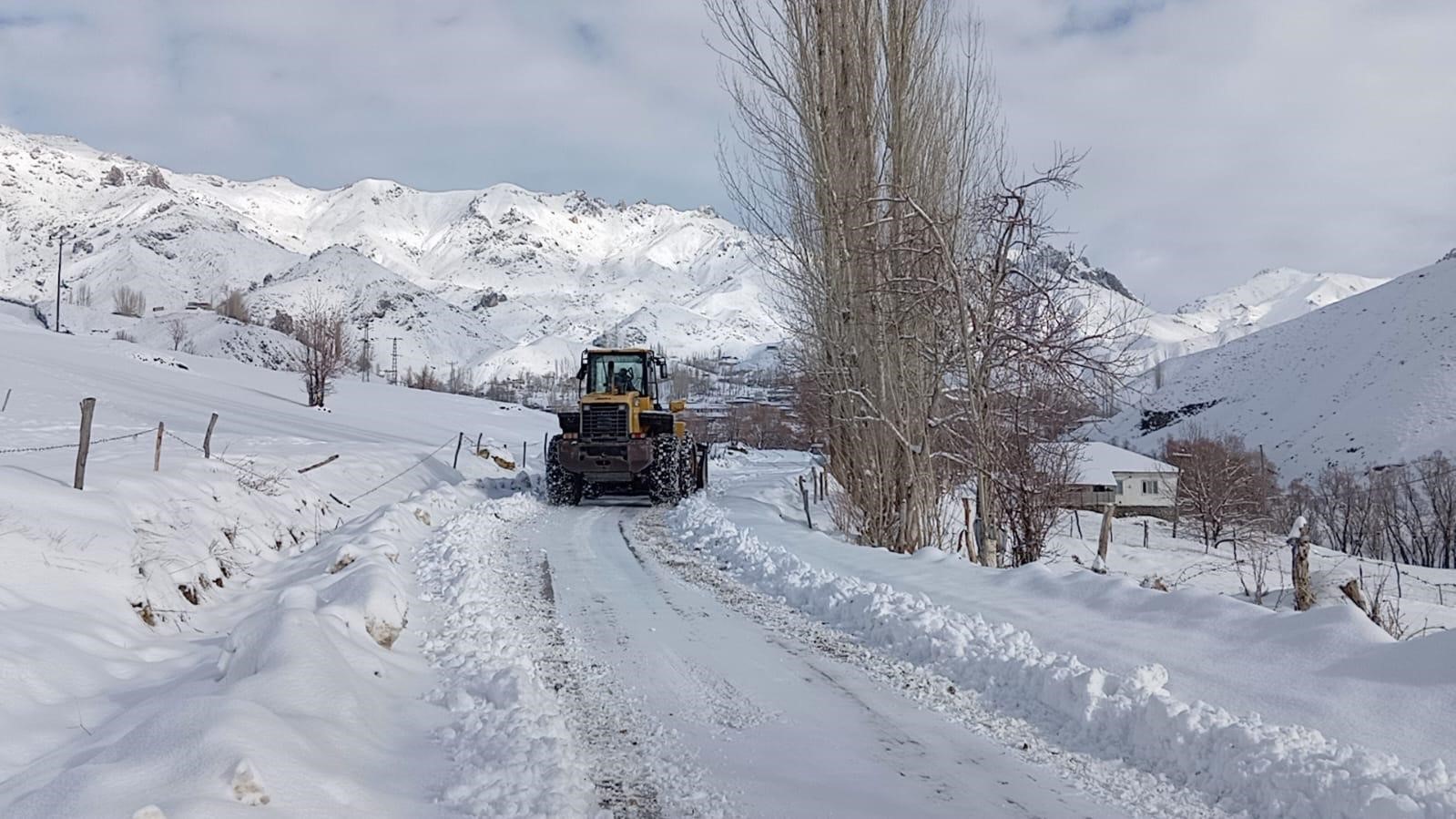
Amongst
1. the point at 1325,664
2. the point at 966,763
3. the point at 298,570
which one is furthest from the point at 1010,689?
the point at 298,570

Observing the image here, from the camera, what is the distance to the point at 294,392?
52656 mm

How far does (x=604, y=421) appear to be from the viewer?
2147cm

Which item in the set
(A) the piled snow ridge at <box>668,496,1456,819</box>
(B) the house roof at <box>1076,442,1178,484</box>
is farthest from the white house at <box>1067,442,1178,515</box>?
(A) the piled snow ridge at <box>668,496,1456,819</box>

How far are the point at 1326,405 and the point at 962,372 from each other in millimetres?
113358

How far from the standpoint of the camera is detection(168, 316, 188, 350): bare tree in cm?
7947

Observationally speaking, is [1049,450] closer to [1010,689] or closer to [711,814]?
[1010,689]

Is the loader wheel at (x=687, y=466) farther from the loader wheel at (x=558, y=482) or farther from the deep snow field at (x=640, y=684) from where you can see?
the deep snow field at (x=640, y=684)

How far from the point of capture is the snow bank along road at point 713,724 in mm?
4750

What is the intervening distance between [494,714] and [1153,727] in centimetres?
378

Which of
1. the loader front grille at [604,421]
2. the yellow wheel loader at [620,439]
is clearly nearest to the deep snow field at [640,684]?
the yellow wheel loader at [620,439]

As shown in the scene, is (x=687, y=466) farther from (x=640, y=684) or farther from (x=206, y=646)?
(x=640, y=684)

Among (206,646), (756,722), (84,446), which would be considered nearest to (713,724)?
(756,722)

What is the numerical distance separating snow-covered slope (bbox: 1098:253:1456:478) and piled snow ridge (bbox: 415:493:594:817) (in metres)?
86.9

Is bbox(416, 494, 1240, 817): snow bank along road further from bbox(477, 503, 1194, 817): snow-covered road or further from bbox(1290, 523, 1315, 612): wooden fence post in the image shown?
bbox(1290, 523, 1315, 612): wooden fence post
